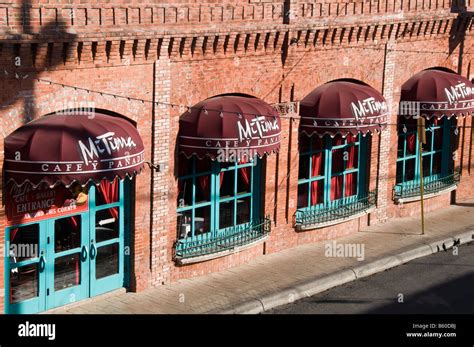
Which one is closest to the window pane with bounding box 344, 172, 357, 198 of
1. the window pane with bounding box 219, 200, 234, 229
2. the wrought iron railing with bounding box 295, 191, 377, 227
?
the wrought iron railing with bounding box 295, 191, 377, 227

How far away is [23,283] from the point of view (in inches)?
777

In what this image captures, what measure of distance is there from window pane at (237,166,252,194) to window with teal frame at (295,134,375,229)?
1717 mm

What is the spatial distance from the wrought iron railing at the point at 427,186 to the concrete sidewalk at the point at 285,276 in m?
0.69

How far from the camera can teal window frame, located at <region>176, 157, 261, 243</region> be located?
2267 centimetres

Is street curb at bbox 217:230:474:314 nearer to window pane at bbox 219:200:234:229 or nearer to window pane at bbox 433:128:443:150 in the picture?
window pane at bbox 219:200:234:229

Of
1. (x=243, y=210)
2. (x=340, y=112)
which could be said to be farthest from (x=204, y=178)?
(x=340, y=112)

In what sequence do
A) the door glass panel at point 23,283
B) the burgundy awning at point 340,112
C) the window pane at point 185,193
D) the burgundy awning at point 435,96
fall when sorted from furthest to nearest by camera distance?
the burgundy awning at point 435,96 < the burgundy awning at point 340,112 < the window pane at point 185,193 < the door glass panel at point 23,283

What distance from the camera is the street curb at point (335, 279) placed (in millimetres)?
21094

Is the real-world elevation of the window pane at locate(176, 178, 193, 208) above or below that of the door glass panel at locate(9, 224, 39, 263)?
above

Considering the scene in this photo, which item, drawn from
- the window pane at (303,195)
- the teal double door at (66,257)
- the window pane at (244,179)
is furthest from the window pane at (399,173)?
the teal double door at (66,257)

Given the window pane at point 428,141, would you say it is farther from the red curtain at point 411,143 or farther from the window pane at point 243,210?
the window pane at point 243,210

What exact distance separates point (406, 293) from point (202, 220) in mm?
4532

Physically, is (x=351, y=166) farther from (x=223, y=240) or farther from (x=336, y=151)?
(x=223, y=240)
